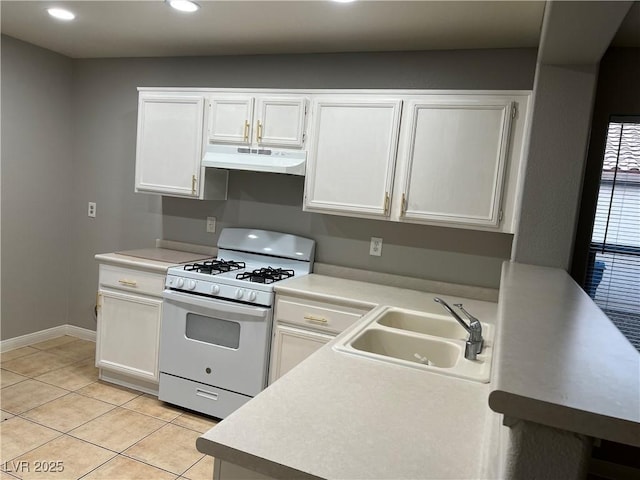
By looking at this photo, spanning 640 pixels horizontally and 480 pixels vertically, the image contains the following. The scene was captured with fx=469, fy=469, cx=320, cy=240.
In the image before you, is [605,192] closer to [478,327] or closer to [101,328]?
[478,327]

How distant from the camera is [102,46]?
11.8 feet

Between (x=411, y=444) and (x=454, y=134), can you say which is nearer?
(x=411, y=444)

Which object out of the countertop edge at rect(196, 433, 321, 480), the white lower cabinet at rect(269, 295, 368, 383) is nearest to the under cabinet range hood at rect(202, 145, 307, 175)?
the white lower cabinet at rect(269, 295, 368, 383)

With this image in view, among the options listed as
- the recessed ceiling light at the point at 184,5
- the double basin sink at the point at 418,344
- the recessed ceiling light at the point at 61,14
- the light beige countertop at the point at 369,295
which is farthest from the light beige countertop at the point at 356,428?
the recessed ceiling light at the point at 61,14

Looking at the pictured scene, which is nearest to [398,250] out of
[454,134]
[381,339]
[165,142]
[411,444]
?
[454,134]

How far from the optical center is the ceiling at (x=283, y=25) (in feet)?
7.77

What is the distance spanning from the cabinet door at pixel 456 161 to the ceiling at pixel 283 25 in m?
0.40

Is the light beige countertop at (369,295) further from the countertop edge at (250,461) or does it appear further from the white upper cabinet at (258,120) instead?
the countertop edge at (250,461)

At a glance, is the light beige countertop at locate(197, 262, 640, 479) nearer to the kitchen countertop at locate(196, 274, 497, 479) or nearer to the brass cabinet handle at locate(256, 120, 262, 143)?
the kitchen countertop at locate(196, 274, 497, 479)

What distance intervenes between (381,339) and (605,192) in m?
1.74

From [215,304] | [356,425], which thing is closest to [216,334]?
[215,304]

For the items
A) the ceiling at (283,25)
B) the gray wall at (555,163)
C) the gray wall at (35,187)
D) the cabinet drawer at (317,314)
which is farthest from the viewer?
the gray wall at (35,187)

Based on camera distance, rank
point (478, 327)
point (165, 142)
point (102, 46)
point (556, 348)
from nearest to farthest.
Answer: point (556, 348), point (478, 327), point (165, 142), point (102, 46)

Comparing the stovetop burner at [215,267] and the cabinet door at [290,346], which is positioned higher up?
the stovetop burner at [215,267]
